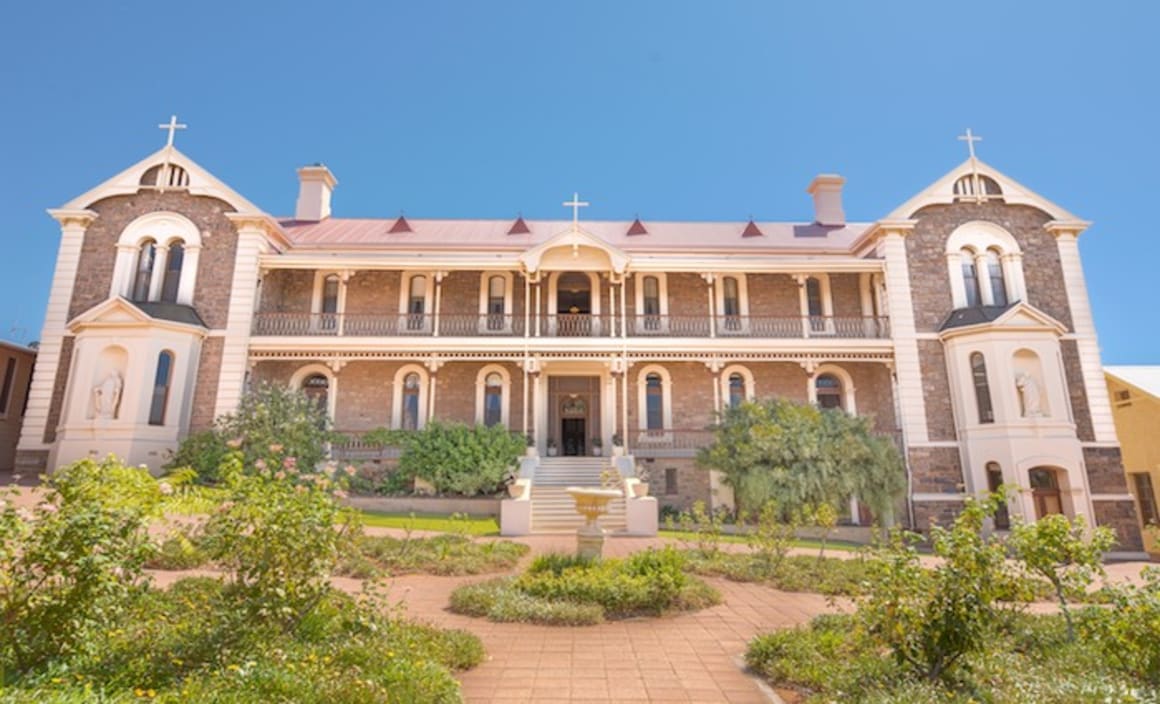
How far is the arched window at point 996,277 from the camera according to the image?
755 inches

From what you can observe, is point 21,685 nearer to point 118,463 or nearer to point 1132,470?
point 118,463

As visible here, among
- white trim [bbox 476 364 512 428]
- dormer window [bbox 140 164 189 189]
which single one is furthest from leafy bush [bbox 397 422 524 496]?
dormer window [bbox 140 164 189 189]

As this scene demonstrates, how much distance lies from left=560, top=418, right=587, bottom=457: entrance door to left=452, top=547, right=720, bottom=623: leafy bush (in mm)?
12591

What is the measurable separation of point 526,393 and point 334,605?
13.6m

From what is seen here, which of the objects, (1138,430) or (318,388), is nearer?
(1138,430)

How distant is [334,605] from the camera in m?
5.82

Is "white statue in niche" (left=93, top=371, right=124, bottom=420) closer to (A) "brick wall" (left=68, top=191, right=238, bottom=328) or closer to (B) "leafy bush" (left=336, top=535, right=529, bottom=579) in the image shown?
(A) "brick wall" (left=68, top=191, right=238, bottom=328)

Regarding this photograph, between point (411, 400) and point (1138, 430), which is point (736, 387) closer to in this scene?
point (411, 400)

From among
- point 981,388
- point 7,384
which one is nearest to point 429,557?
point 981,388

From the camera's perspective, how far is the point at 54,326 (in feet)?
58.7

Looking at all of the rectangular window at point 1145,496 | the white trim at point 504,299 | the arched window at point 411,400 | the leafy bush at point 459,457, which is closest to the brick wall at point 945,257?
the rectangular window at point 1145,496

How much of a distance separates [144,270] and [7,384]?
654cm

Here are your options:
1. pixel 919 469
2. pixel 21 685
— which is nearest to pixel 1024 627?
pixel 21 685

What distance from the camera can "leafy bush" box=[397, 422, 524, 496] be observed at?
1692cm
